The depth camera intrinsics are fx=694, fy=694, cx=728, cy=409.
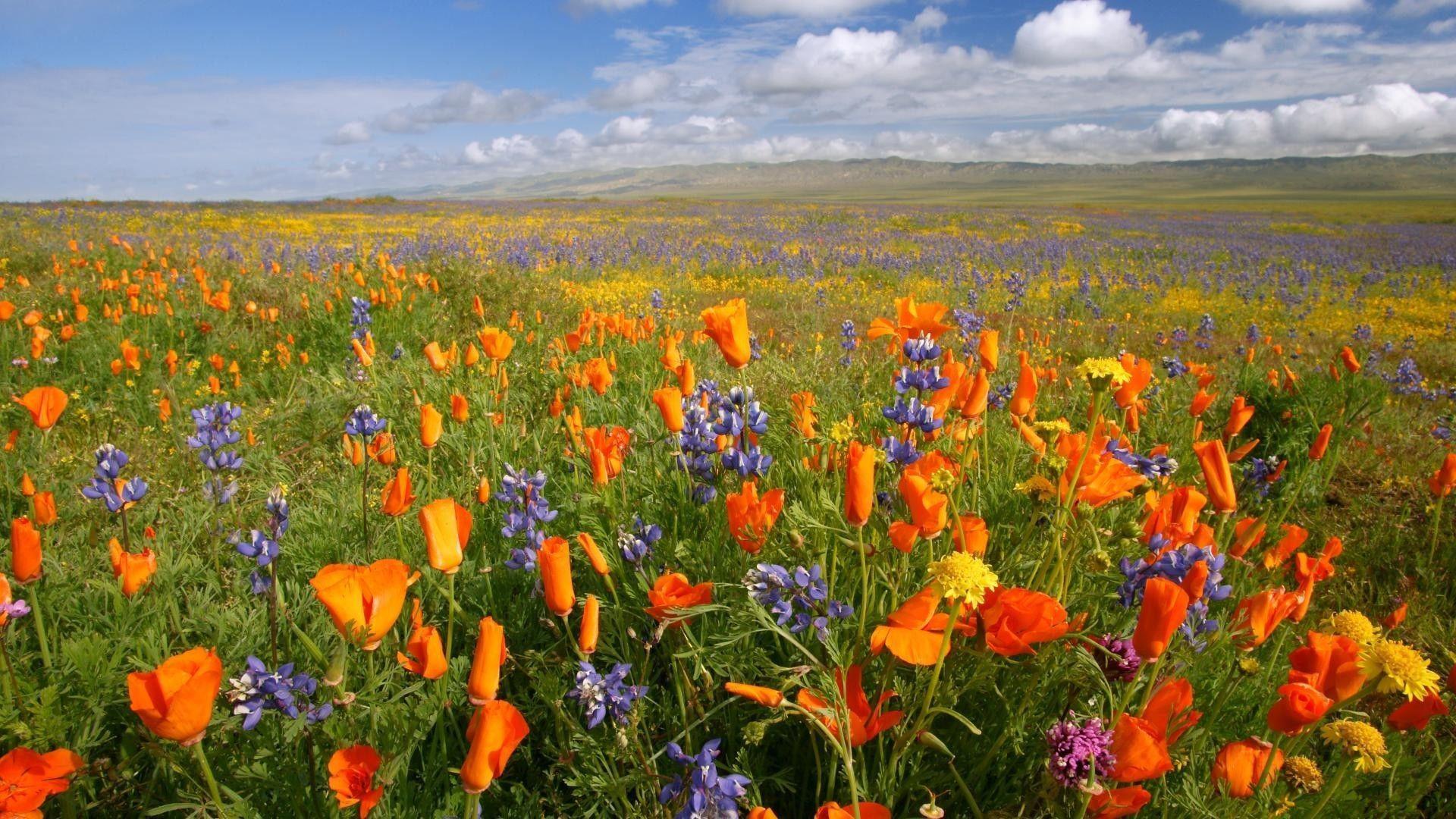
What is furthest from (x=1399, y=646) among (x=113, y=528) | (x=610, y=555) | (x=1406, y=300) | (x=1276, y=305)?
(x=1406, y=300)

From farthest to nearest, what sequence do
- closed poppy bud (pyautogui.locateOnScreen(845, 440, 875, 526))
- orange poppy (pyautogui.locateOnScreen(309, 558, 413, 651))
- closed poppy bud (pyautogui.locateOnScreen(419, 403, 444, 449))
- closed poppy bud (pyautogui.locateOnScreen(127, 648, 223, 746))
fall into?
closed poppy bud (pyautogui.locateOnScreen(419, 403, 444, 449)) → closed poppy bud (pyautogui.locateOnScreen(845, 440, 875, 526)) → orange poppy (pyautogui.locateOnScreen(309, 558, 413, 651)) → closed poppy bud (pyautogui.locateOnScreen(127, 648, 223, 746))

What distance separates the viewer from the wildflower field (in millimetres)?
1126

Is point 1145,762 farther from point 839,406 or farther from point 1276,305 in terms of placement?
point 1276,305

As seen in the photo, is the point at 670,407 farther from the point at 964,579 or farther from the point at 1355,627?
the point at 1355,627

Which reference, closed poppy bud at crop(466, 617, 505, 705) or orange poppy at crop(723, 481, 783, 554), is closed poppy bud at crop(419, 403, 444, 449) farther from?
closed poppy bud at crop(466, 617, 505, 705)

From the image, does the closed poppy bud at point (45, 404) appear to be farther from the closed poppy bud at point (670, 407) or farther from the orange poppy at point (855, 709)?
the orange poppy at point (855, 709)

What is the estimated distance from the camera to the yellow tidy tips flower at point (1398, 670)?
0.98 meters

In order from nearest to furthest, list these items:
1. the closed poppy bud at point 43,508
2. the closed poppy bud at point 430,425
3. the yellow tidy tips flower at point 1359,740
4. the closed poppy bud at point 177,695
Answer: the closed poppy bud at point 177,695, the yellow tidy tips flower at point 1359,740, the closed poppy bud at point 43,508, the closed poppy bud at point 430,425

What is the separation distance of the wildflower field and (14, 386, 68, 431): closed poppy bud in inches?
0.5

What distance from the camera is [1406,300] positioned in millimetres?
11102

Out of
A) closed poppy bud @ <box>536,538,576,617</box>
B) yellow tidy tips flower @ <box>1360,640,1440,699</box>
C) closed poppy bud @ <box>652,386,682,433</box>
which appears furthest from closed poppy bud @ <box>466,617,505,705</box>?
yellow tidy tips flower @ <box>1360,640,1440,699</box>

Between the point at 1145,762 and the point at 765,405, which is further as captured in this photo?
the point at 765,405

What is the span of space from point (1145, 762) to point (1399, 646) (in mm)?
390

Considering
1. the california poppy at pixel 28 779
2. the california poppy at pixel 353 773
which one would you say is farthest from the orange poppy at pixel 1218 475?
the california poppy at pixel 28 779
